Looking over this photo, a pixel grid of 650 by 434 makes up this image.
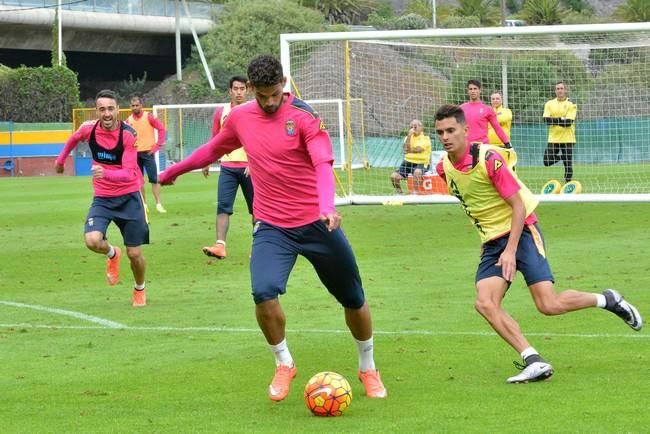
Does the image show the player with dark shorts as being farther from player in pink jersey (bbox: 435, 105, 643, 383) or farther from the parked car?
the parked car

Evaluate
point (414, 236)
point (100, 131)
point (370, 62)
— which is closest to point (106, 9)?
point (370, 62)

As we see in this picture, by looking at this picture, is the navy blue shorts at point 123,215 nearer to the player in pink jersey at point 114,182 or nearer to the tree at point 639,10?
the player in pink jersey at point 114,182

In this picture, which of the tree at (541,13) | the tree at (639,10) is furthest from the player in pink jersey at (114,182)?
the tree at (541,13)

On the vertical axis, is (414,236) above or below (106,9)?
below

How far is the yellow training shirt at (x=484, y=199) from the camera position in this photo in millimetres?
8141

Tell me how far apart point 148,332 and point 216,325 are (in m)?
0.62

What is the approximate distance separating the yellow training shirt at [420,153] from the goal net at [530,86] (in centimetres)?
38

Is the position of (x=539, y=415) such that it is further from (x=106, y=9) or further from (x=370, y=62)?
(x=106, y=9)

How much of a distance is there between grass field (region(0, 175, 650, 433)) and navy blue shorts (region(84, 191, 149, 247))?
74cm

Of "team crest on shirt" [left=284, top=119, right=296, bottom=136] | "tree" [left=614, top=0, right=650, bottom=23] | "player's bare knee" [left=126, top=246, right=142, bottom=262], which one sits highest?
"tree" [left=614, top=0, right=650, bottom=23]

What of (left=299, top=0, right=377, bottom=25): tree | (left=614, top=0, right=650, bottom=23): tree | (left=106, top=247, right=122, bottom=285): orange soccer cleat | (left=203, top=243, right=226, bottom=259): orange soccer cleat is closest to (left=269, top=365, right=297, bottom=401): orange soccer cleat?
(left=106, top=247, right=122, bottom=285): orange soccer cleat

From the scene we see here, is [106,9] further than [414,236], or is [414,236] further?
[106,9]

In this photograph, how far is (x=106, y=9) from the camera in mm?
67250

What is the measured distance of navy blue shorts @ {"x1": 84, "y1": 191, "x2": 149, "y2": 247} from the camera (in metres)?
12.3
